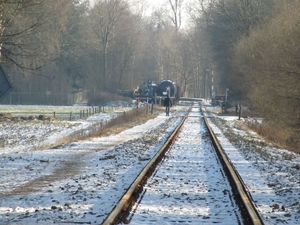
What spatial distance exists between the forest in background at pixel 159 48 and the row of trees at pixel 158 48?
0.09 metres

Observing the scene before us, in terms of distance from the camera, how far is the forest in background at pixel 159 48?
23.4 metres

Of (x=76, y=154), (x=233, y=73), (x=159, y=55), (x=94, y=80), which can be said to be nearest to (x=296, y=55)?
(x=76, y=154)

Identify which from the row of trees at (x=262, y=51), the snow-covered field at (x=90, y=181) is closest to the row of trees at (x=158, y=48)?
the row of trees at (x=262, y=51)

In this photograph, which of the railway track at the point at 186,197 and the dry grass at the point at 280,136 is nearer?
the railway track at the point at 186,197

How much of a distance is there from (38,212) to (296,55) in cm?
1518

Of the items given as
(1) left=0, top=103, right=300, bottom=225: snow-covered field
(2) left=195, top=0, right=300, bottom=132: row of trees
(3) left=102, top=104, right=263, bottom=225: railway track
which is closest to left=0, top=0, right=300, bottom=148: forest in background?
(2) left=195, top=0, right=300, bottom=132: row of trees

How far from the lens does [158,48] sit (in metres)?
116

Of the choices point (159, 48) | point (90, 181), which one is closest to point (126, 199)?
point (90, 181)

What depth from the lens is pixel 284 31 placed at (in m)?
24.6

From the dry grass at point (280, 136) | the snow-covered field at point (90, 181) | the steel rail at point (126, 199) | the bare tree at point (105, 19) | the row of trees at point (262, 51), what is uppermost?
the bare tree at point (105, 19)

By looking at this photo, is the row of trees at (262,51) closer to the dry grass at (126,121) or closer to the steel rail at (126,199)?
the dry grass at (126,121)

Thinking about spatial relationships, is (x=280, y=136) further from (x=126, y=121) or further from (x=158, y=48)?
(x=158, y=48)

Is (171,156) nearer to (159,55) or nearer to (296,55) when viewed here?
(296,55)

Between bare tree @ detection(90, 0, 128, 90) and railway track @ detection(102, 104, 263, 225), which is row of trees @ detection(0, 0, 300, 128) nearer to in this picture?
bare tree @ detection(90, 0, 128, 90)
